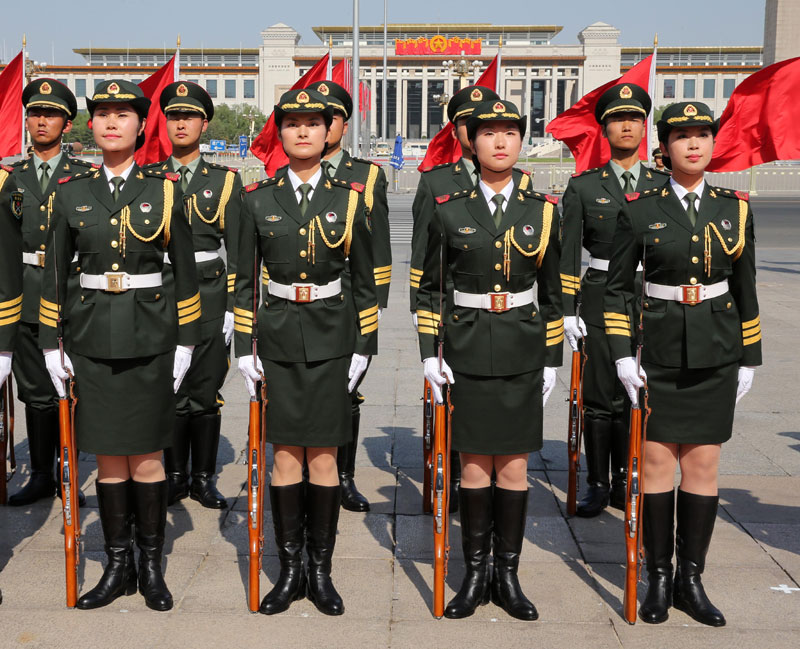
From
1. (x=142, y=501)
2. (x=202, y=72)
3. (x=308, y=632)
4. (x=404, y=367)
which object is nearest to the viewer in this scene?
(x=308, y=632)

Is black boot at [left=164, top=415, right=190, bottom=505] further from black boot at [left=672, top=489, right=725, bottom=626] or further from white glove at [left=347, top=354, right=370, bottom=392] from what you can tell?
black boot at [left=672, top=489, right=725, bottom=626]

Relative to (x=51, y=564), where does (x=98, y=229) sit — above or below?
above

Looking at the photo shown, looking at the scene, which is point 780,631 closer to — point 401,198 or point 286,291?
point 286,291

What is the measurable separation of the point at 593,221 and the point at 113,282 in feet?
8.47

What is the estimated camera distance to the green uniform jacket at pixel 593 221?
536cm

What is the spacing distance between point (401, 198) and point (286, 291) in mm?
38274

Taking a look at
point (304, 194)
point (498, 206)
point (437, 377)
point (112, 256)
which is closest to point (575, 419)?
point (437, 377)

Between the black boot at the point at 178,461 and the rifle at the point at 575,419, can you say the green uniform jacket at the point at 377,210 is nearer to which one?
the rifle at the point at 575,419

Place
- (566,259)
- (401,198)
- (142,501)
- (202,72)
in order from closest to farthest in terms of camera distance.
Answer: (142,501) < (566,259) < (401,198) < (202,72)

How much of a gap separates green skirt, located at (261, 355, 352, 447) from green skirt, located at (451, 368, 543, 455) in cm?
50

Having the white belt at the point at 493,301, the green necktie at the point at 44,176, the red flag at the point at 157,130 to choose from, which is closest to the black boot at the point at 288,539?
the white belt at the point at 493,301

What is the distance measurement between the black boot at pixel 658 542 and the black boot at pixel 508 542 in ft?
1.68

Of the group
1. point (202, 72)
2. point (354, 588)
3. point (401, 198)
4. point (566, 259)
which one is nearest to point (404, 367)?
point (566, 259)

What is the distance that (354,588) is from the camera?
4.38 meters
